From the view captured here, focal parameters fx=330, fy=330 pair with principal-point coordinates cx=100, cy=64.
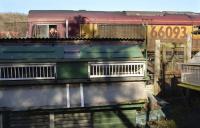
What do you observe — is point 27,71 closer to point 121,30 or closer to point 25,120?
point 25,120

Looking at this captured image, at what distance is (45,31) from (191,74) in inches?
404

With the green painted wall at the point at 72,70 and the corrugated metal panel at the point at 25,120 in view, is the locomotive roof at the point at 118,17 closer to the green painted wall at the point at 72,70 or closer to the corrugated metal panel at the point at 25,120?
the green painted wall at the point at 72,70

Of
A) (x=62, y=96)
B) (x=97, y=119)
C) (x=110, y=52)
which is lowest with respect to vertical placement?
(x=97, y=119)

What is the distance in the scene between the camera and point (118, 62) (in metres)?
10.4

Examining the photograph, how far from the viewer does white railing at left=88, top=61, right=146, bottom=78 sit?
10.3 meters

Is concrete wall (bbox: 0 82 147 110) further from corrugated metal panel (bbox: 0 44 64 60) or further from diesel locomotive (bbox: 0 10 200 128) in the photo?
corrugated metal panel (bbox: 0 44 64 60)

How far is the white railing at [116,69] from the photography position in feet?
33.8

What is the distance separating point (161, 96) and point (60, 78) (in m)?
8.57

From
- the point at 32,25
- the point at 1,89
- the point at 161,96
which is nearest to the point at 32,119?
the point at 1,89

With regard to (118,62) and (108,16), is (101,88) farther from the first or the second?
(108,16)

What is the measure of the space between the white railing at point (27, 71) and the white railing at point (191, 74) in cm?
604

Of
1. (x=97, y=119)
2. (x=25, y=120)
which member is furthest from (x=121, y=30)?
(x=25, y=120)

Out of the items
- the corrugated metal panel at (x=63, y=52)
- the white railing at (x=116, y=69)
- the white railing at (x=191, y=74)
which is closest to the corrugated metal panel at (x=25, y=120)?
the corrugated metal panel at (x=63, y=52)

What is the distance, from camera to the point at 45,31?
809 inches
